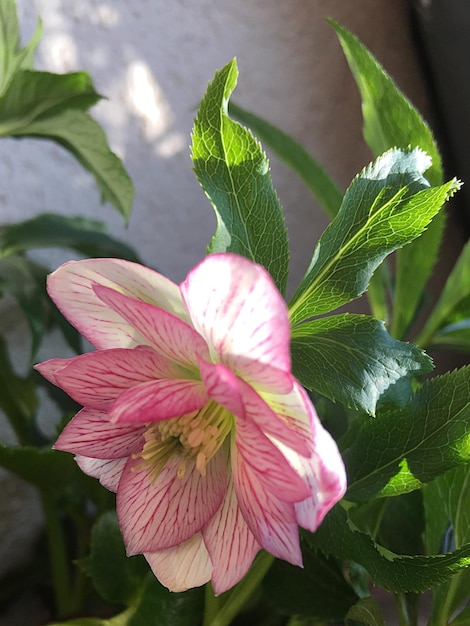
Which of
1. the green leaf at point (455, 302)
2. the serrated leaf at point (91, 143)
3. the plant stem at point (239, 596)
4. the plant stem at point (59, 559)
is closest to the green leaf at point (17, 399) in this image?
the plant stem at point (59, 559)

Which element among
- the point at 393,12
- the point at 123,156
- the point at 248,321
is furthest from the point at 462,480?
the point at 393,12

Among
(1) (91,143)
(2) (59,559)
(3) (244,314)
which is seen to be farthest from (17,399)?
(3) (244,314)

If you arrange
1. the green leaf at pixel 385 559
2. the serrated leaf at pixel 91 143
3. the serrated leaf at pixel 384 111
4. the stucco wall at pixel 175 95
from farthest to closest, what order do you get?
the stucco wall at pixel 175 95 < the serrated leaf at pixel 91 143 < the serrated leaf at pixel 384 111 < the green leaf at pixel 385 559

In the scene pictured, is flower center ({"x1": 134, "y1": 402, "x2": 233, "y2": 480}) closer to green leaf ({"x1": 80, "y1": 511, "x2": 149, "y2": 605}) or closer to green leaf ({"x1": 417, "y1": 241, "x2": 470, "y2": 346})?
green leaf ({"x1": 80, "y1": 511, "x2": 149, "y2": 605})

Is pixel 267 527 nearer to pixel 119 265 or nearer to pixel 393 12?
pixel 119 265

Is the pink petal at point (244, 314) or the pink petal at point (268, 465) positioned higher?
the pink petal at point (244, 314)

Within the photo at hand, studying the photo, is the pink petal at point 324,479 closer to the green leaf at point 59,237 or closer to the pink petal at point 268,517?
the pink petal at point 268,517
